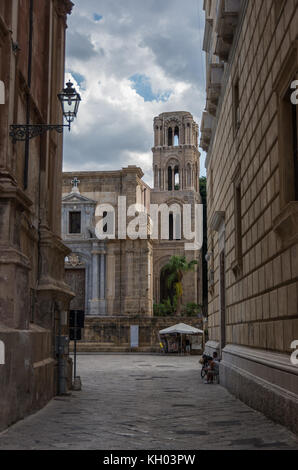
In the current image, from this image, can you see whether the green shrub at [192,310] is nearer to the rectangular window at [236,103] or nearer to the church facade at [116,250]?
the church facade at [116,250]

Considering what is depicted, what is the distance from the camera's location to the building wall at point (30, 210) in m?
8.35

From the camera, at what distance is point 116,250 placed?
46312mm

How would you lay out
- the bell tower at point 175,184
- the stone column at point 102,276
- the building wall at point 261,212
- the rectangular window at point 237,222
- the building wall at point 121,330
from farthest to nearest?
the bell tower at point 175,184 < the stone column at point 102,276 < the building wall at point 121,330 < the rectangular window at point 237,222 < the building wall at point 261,212

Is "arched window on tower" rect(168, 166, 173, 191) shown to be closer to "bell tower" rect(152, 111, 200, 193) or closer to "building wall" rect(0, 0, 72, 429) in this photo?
"bell tower" rect(152, 111, 200, 193)

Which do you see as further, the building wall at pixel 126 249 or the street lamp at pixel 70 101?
the building wall at pixel 126 249

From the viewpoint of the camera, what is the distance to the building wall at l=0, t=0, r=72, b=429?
27.4 feet

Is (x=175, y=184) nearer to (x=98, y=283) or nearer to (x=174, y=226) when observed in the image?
(x=174, y=226)

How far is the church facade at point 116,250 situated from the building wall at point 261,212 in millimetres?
30146

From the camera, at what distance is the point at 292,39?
7.47m

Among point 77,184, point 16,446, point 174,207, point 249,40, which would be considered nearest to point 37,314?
point 16,446

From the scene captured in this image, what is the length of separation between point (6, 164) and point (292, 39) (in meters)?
4.57

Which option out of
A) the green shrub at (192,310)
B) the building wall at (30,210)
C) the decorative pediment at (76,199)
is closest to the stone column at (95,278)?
the decorative pediment at (76,199)
